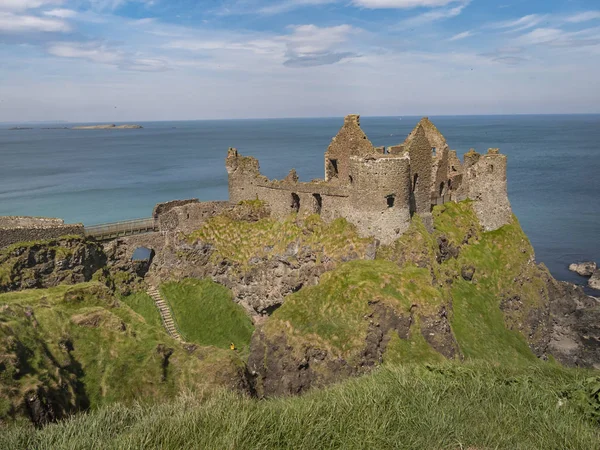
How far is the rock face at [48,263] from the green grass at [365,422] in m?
19.4

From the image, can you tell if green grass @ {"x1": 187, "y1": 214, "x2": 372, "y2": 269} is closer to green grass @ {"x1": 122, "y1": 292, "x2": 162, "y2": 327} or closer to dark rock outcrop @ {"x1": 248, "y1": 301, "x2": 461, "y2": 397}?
green grass @ {"x1": 122, "y1": 292, "x2": 162, "y2": 327}

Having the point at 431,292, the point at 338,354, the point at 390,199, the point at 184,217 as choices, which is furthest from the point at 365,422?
the point at 184,217

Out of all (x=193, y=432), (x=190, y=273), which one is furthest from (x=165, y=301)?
(x=193, y=432)

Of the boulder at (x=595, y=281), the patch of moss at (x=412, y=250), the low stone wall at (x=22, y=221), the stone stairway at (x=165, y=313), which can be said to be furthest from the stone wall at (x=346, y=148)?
the boulder at (x=595, y=281)

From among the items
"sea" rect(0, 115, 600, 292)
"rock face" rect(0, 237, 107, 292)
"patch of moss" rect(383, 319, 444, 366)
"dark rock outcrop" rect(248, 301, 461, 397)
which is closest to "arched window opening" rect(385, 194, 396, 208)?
"dark rock outcrop" rect(248, 301, 461, 397)

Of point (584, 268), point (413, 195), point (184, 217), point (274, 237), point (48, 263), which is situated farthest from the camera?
point (584, 268)

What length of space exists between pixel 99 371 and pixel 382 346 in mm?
12371

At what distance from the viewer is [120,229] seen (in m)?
34.4

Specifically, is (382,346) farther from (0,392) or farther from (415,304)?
(0,392)

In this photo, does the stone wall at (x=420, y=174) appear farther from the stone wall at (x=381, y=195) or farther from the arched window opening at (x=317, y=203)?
the arched window opening at (x=317, y=203)

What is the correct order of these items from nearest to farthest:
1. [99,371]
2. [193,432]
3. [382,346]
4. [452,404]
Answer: [193,432] < [452,404] < [99,371] < [382,346]

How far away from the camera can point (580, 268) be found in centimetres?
5284

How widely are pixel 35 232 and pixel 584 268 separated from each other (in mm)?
52774

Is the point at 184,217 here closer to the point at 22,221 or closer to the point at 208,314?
the point at 208,314
